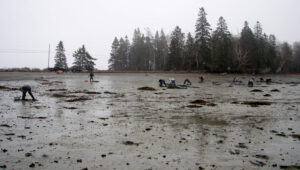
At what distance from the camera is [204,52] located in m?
64.8

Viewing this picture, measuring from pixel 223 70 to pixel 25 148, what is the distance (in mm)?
63470

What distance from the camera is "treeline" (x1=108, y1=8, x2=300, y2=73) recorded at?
65.1m

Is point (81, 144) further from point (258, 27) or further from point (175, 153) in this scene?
point (258, 27)

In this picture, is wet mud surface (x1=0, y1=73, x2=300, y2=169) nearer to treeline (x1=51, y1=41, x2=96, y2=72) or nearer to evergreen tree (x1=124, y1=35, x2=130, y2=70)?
treeline (x1=51, y1=41, x2=96, y2=72)

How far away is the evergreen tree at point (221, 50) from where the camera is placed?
6256 centimetres

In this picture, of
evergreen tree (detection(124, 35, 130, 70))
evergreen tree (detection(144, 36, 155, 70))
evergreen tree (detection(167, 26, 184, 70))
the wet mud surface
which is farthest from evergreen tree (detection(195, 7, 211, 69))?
the wet mud surface

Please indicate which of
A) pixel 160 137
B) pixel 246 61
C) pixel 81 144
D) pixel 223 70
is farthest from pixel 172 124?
pixel 246 61

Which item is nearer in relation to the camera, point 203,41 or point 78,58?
point 203,41

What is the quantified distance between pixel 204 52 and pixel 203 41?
11.4ft

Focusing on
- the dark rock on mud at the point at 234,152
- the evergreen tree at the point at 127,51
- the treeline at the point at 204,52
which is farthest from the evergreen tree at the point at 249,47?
the dark rock on mud at the point at 234,152

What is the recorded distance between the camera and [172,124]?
919 centimetres

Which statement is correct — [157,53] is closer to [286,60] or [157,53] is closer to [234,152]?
[286,60]

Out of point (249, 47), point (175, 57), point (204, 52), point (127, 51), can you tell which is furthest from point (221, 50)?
point (127, 51)

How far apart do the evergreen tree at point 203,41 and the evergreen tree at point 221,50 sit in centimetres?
215
